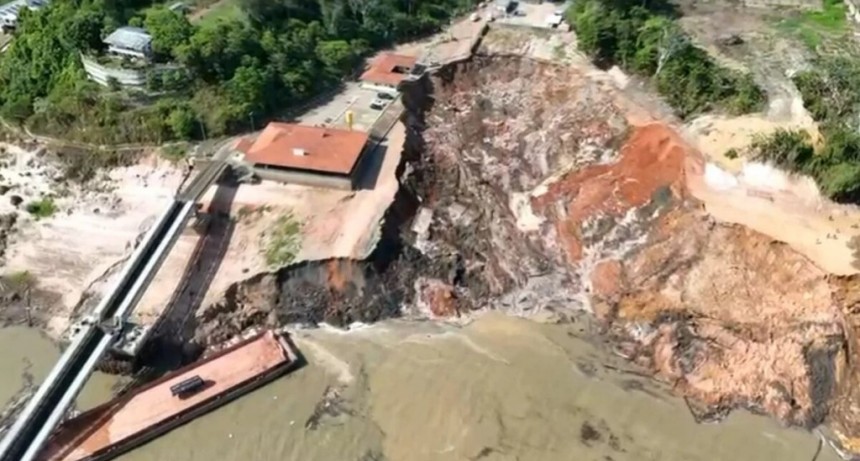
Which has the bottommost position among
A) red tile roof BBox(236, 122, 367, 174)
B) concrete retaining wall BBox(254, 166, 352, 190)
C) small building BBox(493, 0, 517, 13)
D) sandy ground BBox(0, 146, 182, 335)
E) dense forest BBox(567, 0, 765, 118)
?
sandy ground BBox(0, 146, 182, 335)

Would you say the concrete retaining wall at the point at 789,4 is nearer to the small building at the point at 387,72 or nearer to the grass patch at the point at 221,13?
the small building at the point at 387,72

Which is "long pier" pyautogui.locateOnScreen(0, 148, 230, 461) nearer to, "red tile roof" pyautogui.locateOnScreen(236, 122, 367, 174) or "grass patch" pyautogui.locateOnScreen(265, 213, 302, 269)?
"red tile roof" pyautogui.locateOnScreen(236, 122, 367, 174)

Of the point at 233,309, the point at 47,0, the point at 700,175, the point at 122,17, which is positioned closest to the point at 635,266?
the point at 700,175

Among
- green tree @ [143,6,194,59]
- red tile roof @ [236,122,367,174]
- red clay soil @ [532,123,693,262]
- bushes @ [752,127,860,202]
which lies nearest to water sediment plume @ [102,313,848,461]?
red clay soil @ [532,123,693,262]

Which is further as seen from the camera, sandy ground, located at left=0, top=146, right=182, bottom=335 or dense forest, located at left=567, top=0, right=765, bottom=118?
dense forest, located at left=567, top=0, right=765, bottom=118

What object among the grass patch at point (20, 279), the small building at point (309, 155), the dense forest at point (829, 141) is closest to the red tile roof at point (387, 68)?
the small building at point (309, 155)
